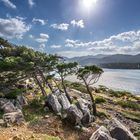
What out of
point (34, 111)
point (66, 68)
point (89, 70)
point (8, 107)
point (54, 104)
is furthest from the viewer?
point (66, 68)

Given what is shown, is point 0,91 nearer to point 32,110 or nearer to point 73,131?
point 32,110

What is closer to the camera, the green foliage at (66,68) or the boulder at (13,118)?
the boulder at (13,118)

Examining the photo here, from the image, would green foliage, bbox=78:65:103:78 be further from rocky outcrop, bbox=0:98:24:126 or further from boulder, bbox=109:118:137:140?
boulder, bbox=109:118:137:140

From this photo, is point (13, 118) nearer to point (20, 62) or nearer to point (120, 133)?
point (20, 62)

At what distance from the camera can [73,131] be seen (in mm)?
20531

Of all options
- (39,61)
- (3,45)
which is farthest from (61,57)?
(3,45)

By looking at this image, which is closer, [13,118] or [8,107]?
[13,118]

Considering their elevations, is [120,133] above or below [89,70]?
below

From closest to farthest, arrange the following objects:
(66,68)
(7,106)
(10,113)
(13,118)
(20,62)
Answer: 1. (13,118)
2. (10,113)
3. (7,106)
4. (20,62)
5. (66,68)

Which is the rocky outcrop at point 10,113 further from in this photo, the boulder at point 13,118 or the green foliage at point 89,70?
the green foliage at point 89,70

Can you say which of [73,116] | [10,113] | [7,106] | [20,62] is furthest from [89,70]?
[10,113]

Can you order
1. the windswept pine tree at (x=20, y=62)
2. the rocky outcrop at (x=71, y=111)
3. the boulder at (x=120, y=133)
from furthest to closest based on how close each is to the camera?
the windswept pine tree at (x=20, y=62) → the rocky outcrop at (x=71, y=111) → the boulder at (x=120, y=133)

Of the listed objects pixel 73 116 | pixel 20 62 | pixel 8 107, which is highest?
pixel 20 62

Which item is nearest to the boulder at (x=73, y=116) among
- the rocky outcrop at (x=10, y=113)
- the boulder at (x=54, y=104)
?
the boulder at (x=54, y=104)
